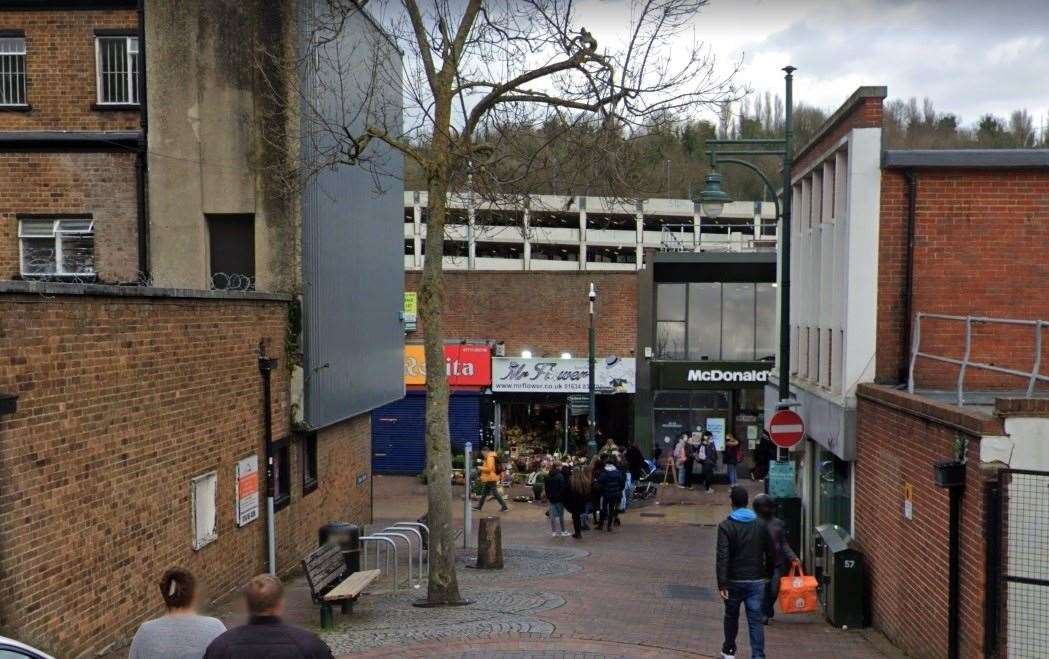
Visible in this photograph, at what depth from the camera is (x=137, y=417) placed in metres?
10.7

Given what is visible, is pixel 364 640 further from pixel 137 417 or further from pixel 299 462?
pixel 299 462

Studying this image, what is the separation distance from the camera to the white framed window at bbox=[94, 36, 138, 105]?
702 inches

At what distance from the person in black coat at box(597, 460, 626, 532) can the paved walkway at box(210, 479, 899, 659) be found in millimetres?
1893

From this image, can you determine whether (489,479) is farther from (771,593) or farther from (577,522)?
(771,593)

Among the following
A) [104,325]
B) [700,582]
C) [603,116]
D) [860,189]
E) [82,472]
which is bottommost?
[700,582]

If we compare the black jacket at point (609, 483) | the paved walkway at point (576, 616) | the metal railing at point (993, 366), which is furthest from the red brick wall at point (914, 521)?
the black jacket at point (609, 483)

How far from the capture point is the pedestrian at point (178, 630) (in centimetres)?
518

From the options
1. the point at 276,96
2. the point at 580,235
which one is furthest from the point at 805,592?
the point at 580,235

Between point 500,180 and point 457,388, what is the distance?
1876 centimetres

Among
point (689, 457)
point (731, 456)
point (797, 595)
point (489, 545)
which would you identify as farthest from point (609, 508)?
point (797, 595)

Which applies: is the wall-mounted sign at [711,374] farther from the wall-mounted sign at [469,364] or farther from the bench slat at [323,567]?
the bench slat at [323,567]

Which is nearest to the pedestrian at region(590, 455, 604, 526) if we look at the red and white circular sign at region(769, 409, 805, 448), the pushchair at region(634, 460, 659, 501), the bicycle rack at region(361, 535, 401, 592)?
the pushchair at region(634, 460, 659, 501)

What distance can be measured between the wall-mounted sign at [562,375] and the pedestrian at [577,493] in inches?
450

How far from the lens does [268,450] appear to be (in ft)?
49.6
